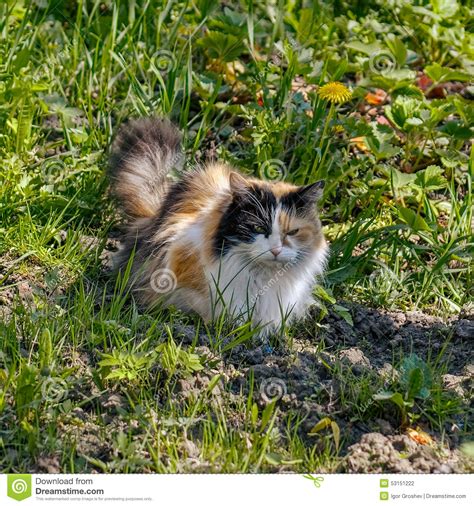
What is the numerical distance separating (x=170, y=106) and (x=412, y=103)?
1.37m

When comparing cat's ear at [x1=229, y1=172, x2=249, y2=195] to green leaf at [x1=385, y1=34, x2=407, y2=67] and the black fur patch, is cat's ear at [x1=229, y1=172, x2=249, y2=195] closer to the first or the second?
the black fur patch

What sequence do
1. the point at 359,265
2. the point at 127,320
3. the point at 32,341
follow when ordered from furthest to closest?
the point at 359,265, the point at 127,320, the point at 32,341

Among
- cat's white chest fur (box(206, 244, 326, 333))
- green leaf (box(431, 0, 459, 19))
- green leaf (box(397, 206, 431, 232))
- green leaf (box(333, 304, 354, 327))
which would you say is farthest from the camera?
green leaf (box(431, 0, 459, 19))

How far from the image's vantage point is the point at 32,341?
387cm

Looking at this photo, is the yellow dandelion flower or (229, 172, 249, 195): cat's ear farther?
the yellow dandelion flower

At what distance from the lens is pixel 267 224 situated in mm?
4141

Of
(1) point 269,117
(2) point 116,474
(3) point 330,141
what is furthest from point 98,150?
(2) point 116,474

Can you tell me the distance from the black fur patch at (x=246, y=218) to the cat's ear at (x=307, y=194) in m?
0.12

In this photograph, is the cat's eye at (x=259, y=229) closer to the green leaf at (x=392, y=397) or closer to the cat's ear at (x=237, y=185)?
the cat's ear at (x=237, y=185)

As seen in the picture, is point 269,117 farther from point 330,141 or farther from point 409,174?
point 409,174

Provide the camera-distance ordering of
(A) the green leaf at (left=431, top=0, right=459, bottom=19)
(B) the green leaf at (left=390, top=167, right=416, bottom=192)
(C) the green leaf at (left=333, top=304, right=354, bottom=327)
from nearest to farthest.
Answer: (C) the green leaf at (left=333, top=304, right=354, bottom=327) → (B) the green leaf at (left=390, top=167, right=416, bottom=192) → (A) the green leaf at (left=431, top=0, right=459, bottom=19)

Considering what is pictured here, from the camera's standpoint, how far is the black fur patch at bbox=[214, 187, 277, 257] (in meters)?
4.14

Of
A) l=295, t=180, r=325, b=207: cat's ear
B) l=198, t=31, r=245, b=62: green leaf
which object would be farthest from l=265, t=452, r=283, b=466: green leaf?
l=198, t=31, r=245, b=62: green leaf

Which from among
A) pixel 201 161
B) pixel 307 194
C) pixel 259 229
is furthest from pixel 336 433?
pixel 201 161
